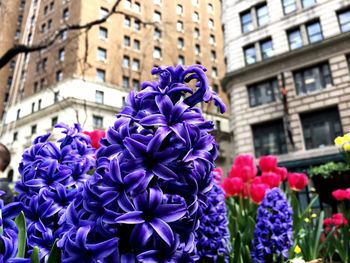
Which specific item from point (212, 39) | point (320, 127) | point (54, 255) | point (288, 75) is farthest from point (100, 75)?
point (288, 75)

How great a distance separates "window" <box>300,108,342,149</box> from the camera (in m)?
14.1

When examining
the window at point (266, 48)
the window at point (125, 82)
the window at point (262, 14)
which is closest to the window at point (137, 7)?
the window at point (125, 82)

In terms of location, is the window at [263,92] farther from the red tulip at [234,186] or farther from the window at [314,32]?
the red tulip at [234,186]

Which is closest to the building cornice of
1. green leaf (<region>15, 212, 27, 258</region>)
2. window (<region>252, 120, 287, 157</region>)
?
window (<region>252, 120, 287, 157</region>)

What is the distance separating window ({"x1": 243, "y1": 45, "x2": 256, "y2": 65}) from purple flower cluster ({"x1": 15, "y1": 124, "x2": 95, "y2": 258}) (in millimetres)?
18601

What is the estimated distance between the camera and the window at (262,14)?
18.6 m

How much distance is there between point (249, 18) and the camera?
1930 cm

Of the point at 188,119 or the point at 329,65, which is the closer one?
the point at 188,119

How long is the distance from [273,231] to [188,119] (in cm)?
121

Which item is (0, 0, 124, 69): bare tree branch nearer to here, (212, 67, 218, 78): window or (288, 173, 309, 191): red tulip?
(212, 67, 218, 78): window

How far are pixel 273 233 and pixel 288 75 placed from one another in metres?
16.2

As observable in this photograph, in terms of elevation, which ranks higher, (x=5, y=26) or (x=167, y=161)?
(x=5, y=26)

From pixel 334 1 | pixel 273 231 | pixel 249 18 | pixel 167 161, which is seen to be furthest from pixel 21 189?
pixel 249 18

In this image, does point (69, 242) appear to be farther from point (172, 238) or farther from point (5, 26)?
point (5, 26)
